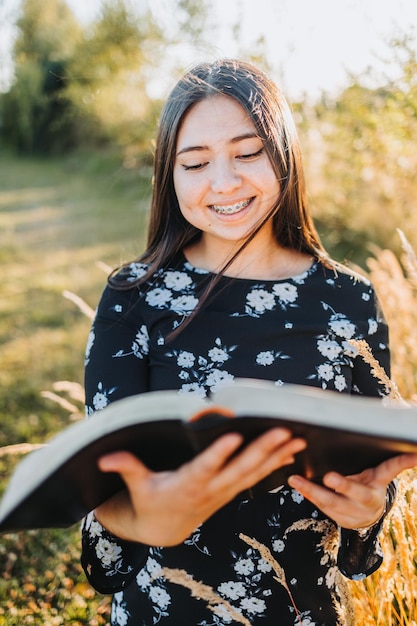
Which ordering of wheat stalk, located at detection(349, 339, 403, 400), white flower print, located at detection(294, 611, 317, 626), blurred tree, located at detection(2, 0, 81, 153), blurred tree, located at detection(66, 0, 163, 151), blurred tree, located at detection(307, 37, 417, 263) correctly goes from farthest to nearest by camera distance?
blurred tree, located at detection(2, 0, 81, 153)
blurred tree, located at detection(66, 0, 163, 151)
blurred tree, located at detection(307, 37, 417, 263)
white flower print, located at detection(294, 611, 317, 626)
wheat stalk, located at detection(349, 339, 403, 400)

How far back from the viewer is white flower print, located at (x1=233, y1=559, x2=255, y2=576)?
1396mm

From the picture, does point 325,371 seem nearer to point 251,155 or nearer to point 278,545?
point 278,545

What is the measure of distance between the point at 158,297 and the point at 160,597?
749mm

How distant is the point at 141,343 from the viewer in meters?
1.46

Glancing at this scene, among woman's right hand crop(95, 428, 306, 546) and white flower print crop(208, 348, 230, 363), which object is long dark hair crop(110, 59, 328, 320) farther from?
woman's right hand crop(95, 428, 306, 546)

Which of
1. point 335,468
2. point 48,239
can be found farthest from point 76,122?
point 335,468

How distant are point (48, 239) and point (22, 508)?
902 centimetres

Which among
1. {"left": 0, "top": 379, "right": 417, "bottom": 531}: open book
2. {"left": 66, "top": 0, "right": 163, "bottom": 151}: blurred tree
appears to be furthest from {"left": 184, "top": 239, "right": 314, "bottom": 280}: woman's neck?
{"left": 66, "top": 0, "right": 163, "bottom": 151}: blurred tree

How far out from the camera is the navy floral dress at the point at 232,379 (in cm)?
138

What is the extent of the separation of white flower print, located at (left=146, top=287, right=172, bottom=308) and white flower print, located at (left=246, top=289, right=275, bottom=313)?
0.21 metres

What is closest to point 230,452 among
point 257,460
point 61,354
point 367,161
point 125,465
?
point 257,460

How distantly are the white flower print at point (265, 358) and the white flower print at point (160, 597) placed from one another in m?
0.61

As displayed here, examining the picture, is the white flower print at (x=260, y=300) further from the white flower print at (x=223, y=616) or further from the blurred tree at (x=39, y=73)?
the blurred tree at (x=39, y=73)

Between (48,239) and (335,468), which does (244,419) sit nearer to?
(335,468)
